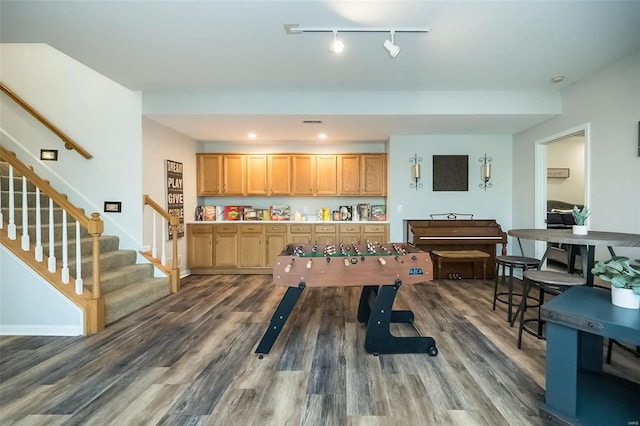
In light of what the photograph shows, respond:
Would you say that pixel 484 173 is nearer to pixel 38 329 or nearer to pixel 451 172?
pixel 451 172

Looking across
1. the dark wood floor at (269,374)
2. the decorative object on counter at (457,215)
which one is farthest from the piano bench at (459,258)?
the dark wood floor at (269,374)

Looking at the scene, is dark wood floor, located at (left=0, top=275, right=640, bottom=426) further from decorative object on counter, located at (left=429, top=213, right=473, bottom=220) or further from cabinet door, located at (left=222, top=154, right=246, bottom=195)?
cabinet door, located at (left=222, top=154, right=246, bottom=195)

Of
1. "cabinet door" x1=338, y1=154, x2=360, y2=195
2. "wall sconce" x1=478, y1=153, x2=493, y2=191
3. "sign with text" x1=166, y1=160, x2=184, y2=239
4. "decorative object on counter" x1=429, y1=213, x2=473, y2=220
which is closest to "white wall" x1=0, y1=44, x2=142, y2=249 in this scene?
"sign with text" x1=166, y1=160, x2=184, y2=239

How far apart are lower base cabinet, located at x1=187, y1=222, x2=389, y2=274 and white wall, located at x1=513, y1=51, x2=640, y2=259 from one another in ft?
8.78

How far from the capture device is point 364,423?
1.58 meters

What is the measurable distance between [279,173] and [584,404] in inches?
185

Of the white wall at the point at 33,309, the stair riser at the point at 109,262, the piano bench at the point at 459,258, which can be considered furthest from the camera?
the piano bench at the point at 459,258

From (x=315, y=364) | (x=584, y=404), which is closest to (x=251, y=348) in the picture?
(x=315, y=364)

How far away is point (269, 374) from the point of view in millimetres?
2049

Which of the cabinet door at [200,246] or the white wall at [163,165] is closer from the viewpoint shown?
the white wall at [163,165]

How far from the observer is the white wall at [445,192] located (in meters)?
4.93

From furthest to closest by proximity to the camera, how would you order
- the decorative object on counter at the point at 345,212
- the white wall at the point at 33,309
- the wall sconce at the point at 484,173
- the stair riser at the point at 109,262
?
1. the decorative object on counter at the point at 345,212
2. the wall sconce at the point at 484,173
3. the stair riser at the point at 109,262
4. the white wall at the point at 33,309

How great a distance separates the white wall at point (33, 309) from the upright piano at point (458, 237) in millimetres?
4147

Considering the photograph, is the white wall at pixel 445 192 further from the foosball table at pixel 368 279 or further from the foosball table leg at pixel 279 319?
the foosball table leg at pixel 279 319
